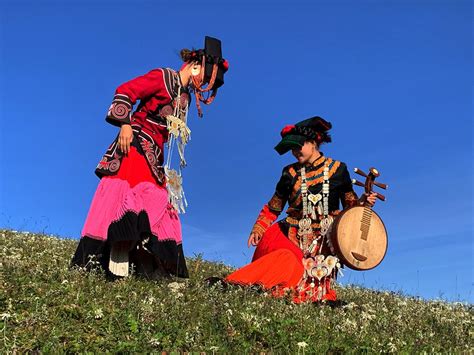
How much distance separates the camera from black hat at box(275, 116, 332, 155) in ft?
31.4

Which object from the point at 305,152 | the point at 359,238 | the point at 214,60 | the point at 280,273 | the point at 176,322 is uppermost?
the point at 214,60

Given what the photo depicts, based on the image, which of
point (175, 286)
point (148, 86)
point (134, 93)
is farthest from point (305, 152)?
point (175, 286)

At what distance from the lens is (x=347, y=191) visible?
9.76m

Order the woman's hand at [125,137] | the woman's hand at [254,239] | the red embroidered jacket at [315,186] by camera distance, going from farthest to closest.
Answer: the woman's hand at [254,239] → the red embroidered jacket at [315,186] → the woman's hand at [125,137]

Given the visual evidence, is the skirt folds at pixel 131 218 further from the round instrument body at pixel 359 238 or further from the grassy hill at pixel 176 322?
the round instrument body at pixel 359 238

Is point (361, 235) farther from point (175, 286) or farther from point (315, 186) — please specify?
point (175, 286)

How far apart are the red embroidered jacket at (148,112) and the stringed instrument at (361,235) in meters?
2.98

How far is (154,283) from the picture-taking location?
8656 mm

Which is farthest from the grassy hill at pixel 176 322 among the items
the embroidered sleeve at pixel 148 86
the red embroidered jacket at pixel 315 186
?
the embroidered sleeve at pixel 148 86

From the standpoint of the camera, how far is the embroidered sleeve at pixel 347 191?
963 centimetres

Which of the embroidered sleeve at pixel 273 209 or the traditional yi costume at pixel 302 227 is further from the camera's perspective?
the embroidered sleeve at pixel 273 209

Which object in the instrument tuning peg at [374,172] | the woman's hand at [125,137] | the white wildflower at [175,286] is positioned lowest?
the white wildflower at [175,286]

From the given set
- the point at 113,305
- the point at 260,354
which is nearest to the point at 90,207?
the point at 113,305

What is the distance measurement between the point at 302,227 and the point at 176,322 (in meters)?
3.67
